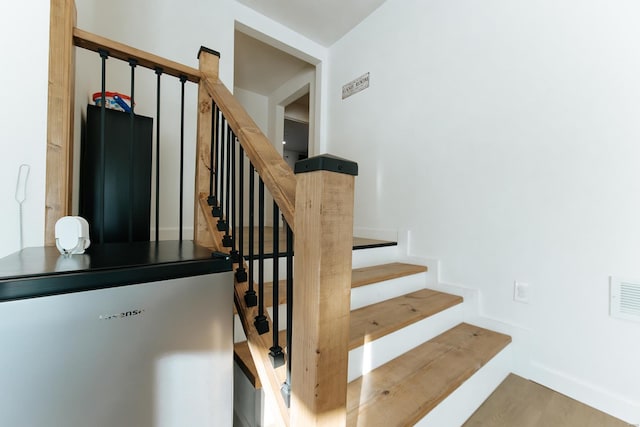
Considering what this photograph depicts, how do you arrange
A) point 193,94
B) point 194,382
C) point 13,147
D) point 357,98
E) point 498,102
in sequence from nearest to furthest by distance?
point 194,382 → point 13,147 → point 498,102 → point 193,94 → point 357,98

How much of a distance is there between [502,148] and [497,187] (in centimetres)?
25

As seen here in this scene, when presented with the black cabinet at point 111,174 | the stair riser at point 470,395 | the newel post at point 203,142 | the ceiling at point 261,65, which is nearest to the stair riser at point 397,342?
the stair riser at point 470,395

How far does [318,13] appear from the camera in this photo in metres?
2.69

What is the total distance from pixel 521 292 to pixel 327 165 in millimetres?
1630

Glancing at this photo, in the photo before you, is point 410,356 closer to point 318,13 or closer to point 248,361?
point 248,361

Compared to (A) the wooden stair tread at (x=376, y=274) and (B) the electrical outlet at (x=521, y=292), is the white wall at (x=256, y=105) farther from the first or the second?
(B) the electrical outlet at (x=521, y=292)

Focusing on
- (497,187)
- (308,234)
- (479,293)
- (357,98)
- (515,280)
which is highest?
(357,98)

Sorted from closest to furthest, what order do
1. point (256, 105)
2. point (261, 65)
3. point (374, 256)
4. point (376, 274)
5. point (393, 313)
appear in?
point (393, 313), point (376, 274), point (374, 256), point (261, 65), point (256, 105)

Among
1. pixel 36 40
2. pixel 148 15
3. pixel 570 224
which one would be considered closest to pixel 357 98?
pixel 148 15

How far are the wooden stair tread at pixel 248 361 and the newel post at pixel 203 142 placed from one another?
481 millimetres

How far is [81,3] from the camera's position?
1.63m


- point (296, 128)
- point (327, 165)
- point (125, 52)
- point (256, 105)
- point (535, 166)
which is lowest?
point (327, 165)

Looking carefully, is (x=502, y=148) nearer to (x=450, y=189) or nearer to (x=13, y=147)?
(x=450, y=189)

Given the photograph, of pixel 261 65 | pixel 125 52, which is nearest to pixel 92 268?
pixel 125 52
